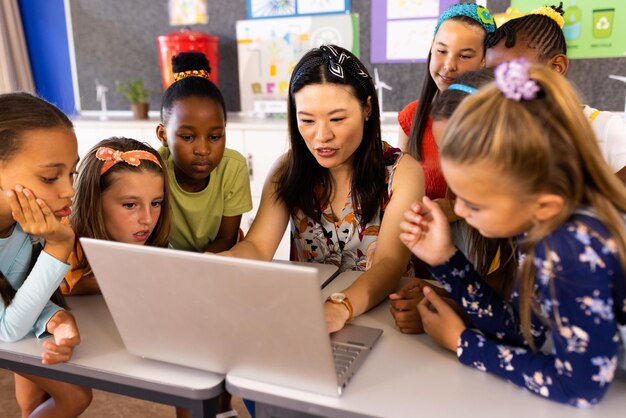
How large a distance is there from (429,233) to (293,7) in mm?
2190

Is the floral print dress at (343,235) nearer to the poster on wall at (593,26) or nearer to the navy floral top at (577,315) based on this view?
the navy floral top at (577,315)

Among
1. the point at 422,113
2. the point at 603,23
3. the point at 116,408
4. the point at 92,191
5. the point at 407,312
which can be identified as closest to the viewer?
the point at 407,312

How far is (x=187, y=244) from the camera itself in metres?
A: 1.43

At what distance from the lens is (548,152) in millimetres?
640

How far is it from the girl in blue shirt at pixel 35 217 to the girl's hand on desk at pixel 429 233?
1.73 feet

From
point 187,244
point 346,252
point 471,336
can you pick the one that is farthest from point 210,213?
point 471,336

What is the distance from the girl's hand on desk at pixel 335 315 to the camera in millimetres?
843

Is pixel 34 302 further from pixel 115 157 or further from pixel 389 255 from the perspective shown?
pixel 389 255

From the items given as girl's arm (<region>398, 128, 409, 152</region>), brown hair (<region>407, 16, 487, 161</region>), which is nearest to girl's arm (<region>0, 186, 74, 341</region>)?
brown hair (<region>407, 16, 487, 161</region>)

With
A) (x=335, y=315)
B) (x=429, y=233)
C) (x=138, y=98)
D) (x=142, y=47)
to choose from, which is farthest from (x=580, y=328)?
(x=142, y=47)

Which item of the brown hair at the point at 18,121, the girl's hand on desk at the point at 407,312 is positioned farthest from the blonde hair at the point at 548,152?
the brown hair at the point at 18,121

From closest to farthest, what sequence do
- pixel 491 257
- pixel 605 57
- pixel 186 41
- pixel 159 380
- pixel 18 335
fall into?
pixel 159 380 → pixel 18 335 → pixel 491 257 → pixel 605 57 → pixel 186 41

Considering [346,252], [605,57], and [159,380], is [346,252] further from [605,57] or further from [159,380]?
[605,57]

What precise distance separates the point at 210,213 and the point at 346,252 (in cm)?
39
